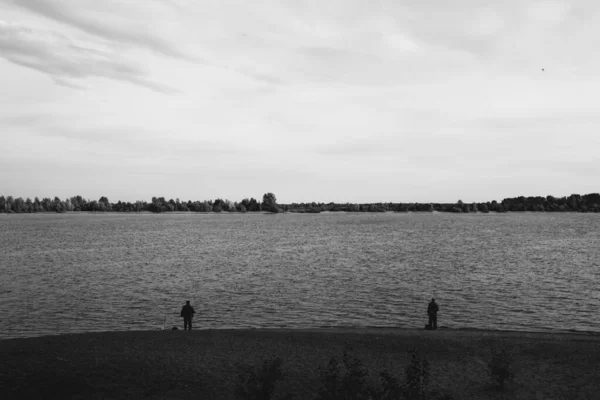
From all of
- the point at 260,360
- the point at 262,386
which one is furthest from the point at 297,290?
the point at 262,386

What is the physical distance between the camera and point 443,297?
4462cm

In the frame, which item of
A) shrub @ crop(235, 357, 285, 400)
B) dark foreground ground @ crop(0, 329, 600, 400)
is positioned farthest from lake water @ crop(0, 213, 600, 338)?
shrub @ crop(235, 357, 285, 400)

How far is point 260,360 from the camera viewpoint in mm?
22078

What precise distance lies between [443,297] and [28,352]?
32959mm

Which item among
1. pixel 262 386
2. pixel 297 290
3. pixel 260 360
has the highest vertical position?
pixel 262 386

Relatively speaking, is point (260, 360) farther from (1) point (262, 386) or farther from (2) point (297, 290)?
(2) point (297, 290)

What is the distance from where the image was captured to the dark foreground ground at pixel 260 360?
1858cm

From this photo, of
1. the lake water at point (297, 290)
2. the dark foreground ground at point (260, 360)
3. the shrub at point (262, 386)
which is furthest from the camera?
the lake water at point (297, 290)

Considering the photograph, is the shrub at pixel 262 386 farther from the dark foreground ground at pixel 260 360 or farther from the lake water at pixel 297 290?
the lake water at pixel 297 290

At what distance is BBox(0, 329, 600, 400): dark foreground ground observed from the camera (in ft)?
61.0

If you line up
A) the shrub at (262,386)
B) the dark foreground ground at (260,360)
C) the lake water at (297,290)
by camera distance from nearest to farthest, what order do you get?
the shrub at (262,386), the dark foreground ground at (260,360), the lake water at (297,290)

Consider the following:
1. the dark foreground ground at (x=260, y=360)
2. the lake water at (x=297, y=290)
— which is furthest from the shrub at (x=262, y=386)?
the lake water at (x=297, y=290)

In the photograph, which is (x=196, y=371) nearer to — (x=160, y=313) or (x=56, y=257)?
(x=160, y=313)

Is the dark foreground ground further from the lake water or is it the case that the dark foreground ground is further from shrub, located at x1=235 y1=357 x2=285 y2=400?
the lake water
